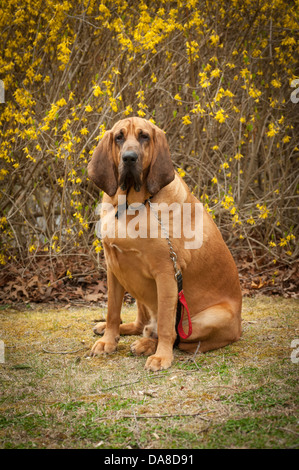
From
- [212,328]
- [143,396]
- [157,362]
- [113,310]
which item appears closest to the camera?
[143,396]

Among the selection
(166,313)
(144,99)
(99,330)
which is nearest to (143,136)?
(166,313)

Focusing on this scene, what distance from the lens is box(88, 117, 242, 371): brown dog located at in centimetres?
315

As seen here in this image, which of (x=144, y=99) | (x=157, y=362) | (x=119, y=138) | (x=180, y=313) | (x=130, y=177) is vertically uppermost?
(x=144, y=99)

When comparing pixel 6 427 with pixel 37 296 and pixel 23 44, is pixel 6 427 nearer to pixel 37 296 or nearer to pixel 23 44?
pixel 37 296

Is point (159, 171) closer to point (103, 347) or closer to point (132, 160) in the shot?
point (132, 160)

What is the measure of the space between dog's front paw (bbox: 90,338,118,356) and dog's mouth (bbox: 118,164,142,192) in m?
1.17

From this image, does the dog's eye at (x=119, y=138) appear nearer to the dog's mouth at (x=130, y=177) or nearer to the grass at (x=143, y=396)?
the dog's mouth at (x=130, y=177)

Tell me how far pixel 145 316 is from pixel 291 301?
210 cm

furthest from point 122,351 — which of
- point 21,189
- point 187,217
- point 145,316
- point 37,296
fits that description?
point 21,189

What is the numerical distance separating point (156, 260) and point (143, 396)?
3.04 ft

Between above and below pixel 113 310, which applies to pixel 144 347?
below

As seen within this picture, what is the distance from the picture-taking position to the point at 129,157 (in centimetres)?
306

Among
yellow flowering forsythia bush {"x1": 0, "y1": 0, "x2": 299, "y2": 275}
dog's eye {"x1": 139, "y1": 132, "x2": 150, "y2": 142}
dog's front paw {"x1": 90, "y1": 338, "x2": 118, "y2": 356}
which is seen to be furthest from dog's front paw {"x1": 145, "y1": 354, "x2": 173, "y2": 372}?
yellow flowering forsythia bush {"x1": 0, "y1": 0, "x2": 299, "y2": 275}

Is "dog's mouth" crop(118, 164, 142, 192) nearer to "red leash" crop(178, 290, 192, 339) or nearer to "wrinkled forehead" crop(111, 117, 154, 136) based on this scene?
"wrinkled forehead" crop(111, 117, 154, 136)
